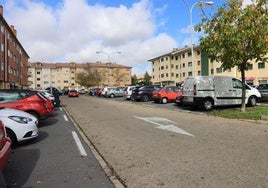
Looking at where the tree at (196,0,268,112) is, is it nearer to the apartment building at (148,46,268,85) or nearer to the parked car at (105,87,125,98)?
the parked car at (105,87,125,98)

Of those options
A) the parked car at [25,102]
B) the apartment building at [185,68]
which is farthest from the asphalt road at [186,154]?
the apartment building at [185,68]

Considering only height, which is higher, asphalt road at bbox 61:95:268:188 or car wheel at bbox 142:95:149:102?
car wheel at bbox 142:95:149:102

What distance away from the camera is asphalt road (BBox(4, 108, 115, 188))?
15.9ft

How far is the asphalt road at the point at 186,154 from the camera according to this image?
4844 mm

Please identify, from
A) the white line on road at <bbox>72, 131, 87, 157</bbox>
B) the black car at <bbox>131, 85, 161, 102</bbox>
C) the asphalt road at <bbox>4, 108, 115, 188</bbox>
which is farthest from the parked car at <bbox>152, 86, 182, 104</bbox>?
the asphalt road at <bbox>4, 108, 115, 188</bbox>

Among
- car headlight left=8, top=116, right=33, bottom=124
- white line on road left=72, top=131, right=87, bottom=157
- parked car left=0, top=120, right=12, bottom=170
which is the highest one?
car headlight left=8, top=116, right=33, bottom=124

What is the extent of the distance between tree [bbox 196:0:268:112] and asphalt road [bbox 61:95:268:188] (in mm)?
4534

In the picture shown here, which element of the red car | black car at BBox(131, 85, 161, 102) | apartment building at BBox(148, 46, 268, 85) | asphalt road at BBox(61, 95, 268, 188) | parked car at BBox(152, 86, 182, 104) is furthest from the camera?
apartment building at BBox(148, 46, 268, 85)

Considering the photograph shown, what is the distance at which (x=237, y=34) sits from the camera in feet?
43.5

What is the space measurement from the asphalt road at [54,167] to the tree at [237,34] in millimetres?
8543

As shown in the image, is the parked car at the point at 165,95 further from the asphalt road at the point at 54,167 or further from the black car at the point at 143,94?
the asphalt road at the point at 54,167

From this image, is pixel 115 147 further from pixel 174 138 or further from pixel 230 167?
pixel 230 167

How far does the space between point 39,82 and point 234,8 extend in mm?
120748

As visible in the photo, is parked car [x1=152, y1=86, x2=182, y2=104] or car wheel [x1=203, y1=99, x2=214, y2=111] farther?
parked car [x1=152, y1=86, x2=182, y2=104]
